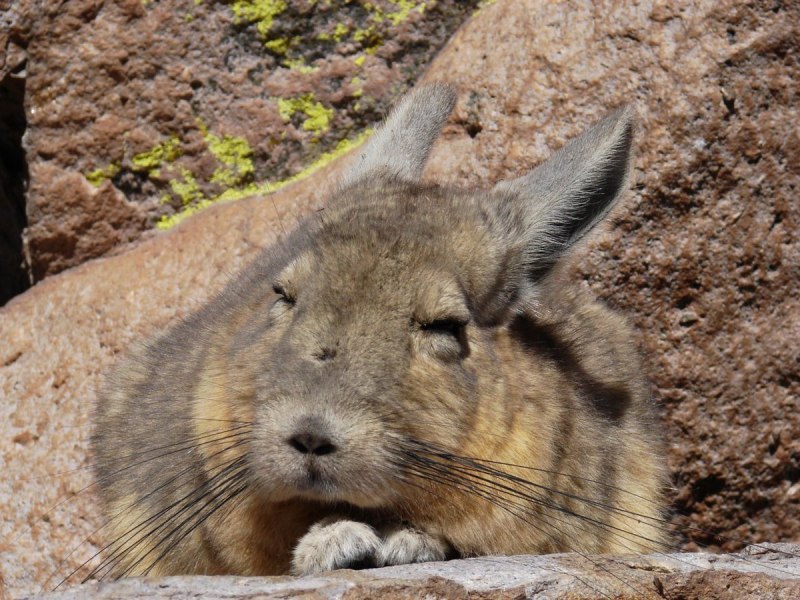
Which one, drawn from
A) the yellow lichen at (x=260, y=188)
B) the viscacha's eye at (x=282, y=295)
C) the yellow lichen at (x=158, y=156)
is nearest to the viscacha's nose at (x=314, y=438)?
the viscacha's eye at (x=282, y=295)

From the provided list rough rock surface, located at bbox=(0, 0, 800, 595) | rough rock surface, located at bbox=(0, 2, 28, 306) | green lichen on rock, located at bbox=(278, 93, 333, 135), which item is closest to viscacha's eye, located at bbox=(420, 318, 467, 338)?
rough rock surface, located at bbox=(0, 0, 800, 595)

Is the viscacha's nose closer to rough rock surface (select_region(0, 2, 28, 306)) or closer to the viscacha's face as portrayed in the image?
the viscacha's face

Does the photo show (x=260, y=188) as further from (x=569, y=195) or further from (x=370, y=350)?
(x=370, y=350)

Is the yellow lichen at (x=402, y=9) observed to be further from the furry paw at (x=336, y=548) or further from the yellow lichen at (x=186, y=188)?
the furry paw at (x=336, y=548)

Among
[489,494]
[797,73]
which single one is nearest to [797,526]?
[797,73]

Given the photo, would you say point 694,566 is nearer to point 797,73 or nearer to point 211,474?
point 211,474

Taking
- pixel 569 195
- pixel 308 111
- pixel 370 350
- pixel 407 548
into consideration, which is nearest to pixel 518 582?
pixel 407 548
